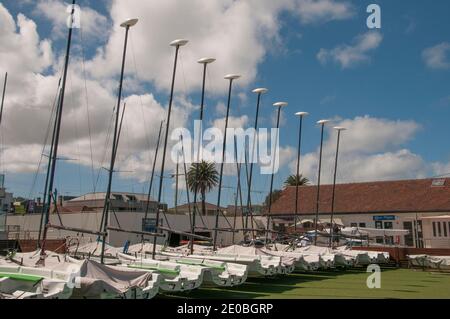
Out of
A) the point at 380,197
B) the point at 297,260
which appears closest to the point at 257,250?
the point at 297,260

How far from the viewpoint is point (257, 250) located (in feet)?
84.8

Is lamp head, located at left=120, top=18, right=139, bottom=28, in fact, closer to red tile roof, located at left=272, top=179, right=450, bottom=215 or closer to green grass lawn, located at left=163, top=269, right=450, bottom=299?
green grass lawn, located at left=163, top=269, right=450, bottom=299

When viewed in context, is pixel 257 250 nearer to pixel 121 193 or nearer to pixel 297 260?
pixel 297 260

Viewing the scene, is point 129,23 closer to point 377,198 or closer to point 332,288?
point 332,288

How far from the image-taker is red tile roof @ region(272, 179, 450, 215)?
45875 millimetres

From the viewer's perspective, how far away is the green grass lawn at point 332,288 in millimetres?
17859

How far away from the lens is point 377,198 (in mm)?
49812

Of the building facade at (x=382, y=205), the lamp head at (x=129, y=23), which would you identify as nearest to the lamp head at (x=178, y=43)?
the lamp head at (x=129, y=23)

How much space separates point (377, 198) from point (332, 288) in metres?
32.0

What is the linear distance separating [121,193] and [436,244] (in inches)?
Result: 2170

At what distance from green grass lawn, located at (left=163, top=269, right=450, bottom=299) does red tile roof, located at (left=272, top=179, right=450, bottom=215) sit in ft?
67.2

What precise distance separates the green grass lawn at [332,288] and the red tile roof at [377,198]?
20.5m

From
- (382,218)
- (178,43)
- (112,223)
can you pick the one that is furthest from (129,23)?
(382,218)

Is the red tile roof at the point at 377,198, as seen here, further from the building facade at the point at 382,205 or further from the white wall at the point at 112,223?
the white wall at the point at 112,223
